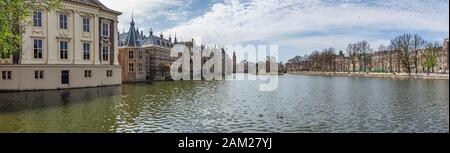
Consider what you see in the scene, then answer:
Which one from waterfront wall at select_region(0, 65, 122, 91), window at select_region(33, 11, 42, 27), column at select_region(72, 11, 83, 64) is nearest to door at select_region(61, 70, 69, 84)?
waterfront wall at select_region(0, 65, 122, 91)

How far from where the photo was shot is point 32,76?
1227 inches

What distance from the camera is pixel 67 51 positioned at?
112 feet

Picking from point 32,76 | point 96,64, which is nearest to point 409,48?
point 96,64

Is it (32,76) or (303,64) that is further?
(303,64)

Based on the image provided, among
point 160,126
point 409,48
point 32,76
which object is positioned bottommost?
point 160,126

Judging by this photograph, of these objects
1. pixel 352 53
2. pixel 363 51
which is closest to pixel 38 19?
pixel 363 51

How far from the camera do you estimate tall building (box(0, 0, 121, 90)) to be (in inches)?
1215

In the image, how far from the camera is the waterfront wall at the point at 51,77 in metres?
30.3

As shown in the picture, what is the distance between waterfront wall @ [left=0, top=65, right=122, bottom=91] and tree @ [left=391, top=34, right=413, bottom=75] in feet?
209

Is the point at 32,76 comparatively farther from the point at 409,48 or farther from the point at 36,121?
the point at 409,48

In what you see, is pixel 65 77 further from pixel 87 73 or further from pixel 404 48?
pixel 404 48

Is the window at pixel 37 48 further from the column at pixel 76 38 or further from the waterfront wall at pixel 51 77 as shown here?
the column at pixel 76 38
